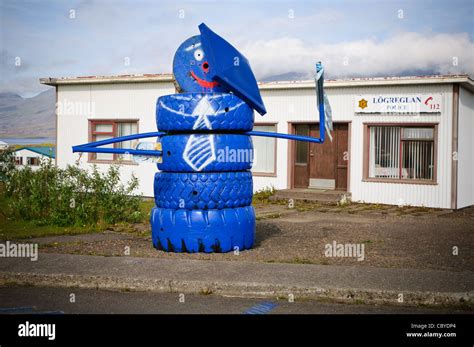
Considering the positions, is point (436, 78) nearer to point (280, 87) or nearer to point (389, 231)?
point (280, 87)

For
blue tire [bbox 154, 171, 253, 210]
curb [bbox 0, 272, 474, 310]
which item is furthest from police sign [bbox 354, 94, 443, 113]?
curb [bbox 0, 272, 474, 310]

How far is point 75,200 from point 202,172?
180 inches

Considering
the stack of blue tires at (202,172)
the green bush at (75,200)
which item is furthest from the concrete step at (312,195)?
the stack of blue tires at (202,172)

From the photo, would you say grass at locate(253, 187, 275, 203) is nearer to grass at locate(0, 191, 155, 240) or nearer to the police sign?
the police sign

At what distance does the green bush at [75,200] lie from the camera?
12547 millimetres

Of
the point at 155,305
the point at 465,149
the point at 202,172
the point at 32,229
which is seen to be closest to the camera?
the point at 155,305

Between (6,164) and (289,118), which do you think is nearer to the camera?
(6,164)

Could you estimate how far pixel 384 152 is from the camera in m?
19.1

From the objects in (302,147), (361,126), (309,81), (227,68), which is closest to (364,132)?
(361,126)

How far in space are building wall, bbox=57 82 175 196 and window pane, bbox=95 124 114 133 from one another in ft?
1.09

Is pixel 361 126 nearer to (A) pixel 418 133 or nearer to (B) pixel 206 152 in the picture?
(A) pixel 418 133

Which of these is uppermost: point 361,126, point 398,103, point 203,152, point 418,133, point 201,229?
point 398,103
